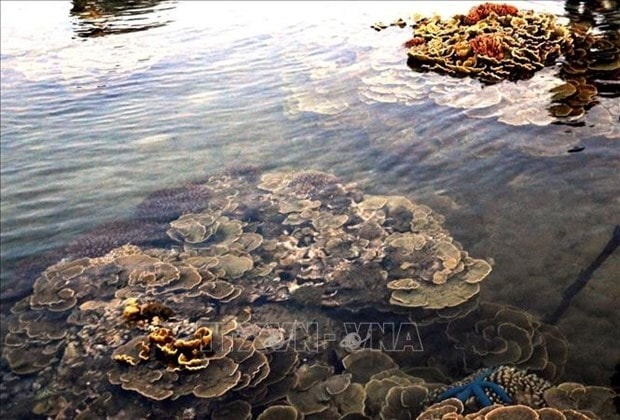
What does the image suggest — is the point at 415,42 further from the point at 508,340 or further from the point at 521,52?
the point at 508,340

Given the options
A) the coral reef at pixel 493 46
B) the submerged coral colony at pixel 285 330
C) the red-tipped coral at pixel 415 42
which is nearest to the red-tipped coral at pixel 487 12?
the coral reef at pixel 493 46

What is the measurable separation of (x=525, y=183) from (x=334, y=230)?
3165 millimetres

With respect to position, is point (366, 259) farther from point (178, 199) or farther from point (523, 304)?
point (178, 199)

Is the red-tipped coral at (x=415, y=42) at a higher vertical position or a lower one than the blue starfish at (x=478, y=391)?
higher

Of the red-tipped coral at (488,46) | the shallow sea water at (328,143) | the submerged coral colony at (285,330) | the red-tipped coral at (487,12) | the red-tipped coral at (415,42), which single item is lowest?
the submerged coral colony at (285,330)

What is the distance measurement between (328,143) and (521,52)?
5.98 m

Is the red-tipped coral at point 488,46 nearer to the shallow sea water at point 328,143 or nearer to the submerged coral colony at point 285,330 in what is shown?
the shallow sea water at point 328,143

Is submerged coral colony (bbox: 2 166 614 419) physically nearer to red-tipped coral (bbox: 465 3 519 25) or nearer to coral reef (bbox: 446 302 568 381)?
coral reef (bbox: 446 302 568 381)

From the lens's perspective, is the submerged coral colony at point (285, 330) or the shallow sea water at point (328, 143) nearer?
the submerged coral colony at point (285, 330)

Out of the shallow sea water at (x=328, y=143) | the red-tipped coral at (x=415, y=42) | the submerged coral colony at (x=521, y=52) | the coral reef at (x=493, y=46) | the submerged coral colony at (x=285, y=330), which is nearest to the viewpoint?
the submerged coral colony at (x=285, y=330)

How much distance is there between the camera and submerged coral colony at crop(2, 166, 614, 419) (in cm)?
475

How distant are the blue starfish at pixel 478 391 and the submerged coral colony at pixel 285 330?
0.02 metres

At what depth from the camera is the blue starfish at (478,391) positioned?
4.12 metres

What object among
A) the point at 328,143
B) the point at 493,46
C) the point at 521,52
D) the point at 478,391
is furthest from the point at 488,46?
the point at 478,391
